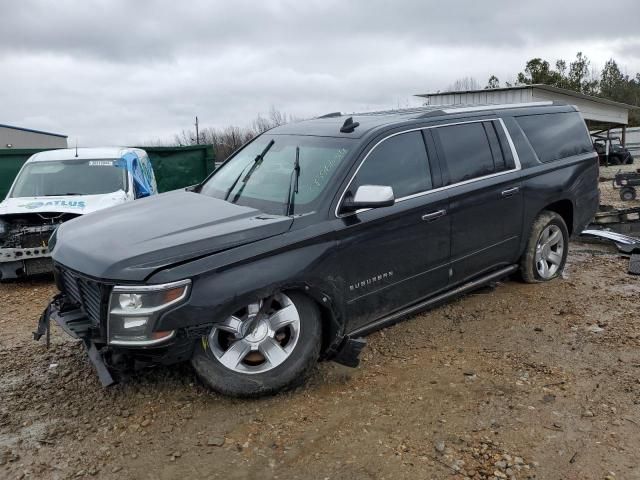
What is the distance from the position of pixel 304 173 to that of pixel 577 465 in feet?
8.49

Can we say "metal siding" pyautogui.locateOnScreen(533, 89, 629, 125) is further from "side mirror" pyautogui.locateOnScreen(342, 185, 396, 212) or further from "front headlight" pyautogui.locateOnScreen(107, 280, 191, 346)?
"front headlight" pyautogui.locateOnScreen(107, 280, 191, 346)

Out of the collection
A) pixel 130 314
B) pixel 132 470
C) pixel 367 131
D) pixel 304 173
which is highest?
pixel 367 131

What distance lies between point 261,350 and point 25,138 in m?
45.0

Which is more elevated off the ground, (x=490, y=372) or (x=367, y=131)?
(x=367, y=131)

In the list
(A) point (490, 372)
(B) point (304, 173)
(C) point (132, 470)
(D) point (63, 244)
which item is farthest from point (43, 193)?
(A) point (490, 372)

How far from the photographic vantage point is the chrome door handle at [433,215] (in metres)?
4.45

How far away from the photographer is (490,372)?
4078 millimetres

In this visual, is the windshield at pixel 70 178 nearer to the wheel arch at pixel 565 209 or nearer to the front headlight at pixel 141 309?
the front headlight at pixel 141 309

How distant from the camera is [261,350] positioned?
3.68 m

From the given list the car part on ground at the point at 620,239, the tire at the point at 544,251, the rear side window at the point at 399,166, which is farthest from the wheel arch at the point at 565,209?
the rear side window at the point at 399,166

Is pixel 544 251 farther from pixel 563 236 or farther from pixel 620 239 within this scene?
pixel 620 239

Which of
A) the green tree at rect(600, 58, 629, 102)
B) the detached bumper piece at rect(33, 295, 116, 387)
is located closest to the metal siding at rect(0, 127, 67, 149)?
the detached bumper piece at rect(33, 295, 116, 387)

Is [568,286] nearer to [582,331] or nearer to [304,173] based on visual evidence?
[582,331]

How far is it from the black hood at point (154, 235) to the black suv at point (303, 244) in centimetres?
1
